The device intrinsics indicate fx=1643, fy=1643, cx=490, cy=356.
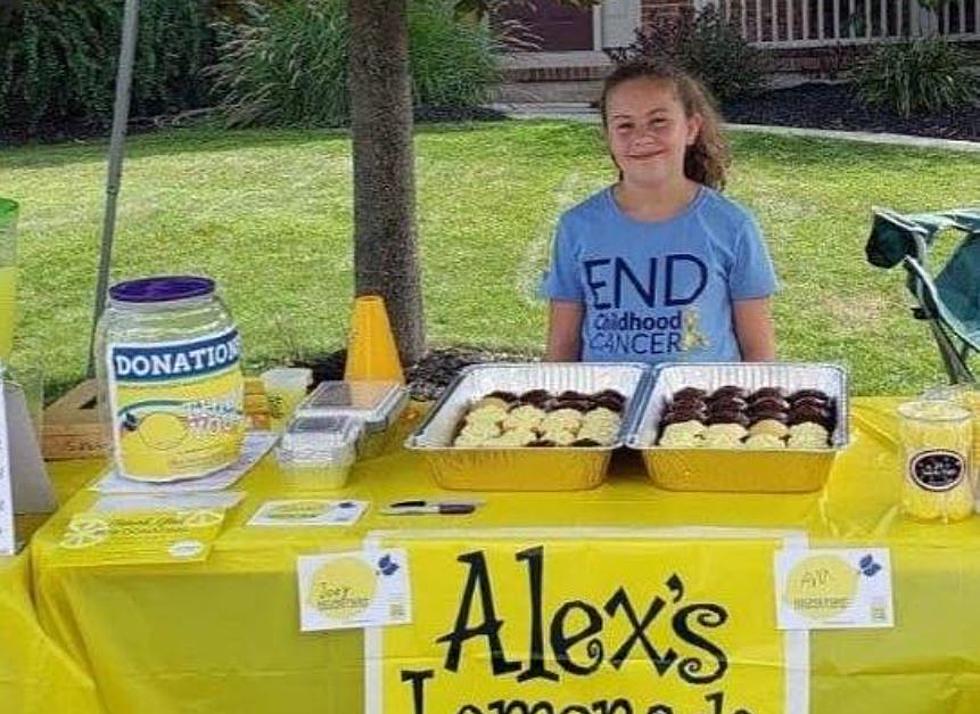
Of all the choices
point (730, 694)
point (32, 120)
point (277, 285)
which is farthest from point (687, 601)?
point (32, 120)

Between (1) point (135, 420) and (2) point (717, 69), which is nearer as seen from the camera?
(1) point (135, 420)

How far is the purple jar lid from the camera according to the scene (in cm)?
214

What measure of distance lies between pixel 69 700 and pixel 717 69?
31.7 feet

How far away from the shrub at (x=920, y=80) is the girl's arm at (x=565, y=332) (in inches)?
307

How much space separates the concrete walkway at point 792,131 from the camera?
30.8 ft

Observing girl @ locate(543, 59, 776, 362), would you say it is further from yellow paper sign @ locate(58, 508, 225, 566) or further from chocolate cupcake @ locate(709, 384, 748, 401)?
yellow paper sign @ locate(58, 508, 225, 566)

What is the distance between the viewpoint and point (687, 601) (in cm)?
195

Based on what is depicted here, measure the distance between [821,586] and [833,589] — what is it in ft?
0.05

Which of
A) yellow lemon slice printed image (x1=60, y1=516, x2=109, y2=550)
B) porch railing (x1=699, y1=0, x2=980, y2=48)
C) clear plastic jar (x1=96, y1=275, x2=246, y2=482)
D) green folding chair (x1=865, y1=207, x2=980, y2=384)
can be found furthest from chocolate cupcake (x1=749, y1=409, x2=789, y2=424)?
porch railing (x1=699, y1=0, x2=980, y2=48)

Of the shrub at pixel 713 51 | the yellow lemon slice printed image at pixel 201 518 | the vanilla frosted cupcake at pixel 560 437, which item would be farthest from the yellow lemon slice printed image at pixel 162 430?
the shrub at pixel 713 51

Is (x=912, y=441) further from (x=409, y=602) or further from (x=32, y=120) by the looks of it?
(x=32, y=120)

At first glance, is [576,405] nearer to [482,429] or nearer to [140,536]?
[482,429]

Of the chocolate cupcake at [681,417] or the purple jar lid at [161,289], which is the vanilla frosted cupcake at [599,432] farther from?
the purple jar lid at [161,289]

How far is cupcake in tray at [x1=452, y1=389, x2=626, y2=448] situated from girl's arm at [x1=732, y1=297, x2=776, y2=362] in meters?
0.72
